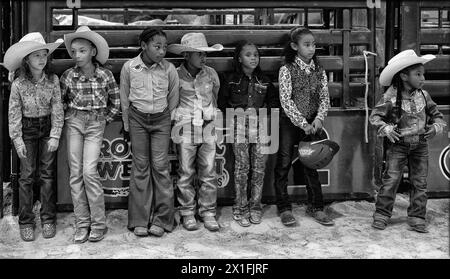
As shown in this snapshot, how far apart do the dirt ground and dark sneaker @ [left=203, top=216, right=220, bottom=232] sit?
50mm

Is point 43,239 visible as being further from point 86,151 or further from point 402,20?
point 402,20

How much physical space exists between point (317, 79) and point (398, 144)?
970 millimetres

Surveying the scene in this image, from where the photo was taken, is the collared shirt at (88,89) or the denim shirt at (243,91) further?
the denim shirt at (243,91)

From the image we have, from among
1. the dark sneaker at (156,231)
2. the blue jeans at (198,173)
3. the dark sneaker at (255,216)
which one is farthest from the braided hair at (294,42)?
the dark sneaker at (156,231)

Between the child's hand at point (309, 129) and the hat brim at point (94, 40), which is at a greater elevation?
the hat brim at point (94, 40)

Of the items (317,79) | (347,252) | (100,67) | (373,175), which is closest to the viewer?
(347,252)

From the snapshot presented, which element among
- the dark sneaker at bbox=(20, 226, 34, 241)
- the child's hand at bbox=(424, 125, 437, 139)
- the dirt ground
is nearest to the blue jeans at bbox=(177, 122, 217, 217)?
the dirt ground

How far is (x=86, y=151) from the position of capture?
5605 mm

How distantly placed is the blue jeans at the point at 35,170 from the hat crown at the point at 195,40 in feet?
4.68

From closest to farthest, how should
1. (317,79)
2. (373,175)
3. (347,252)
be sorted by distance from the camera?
(347,252)
(317,79)
(373,175)

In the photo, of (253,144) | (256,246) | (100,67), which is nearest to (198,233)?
(256,246)

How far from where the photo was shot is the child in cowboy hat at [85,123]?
5.59 meters

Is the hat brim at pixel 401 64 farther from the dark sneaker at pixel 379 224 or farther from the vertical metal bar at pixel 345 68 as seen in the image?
the dark sneaker at pixel 379 224

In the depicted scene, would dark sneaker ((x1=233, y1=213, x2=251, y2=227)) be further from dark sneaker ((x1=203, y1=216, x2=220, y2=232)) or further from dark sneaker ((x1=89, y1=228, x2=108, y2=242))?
dark sneaker ((x1=89, y1=228, x2=108, y2=242))
